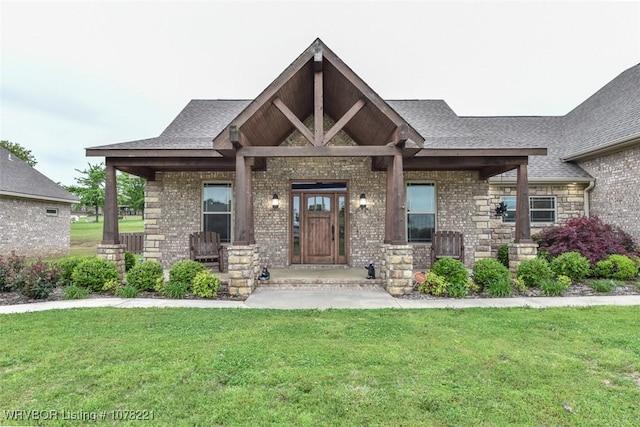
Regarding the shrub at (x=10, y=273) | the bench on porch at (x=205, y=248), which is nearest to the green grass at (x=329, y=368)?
the shrub at (x=10, y=273)

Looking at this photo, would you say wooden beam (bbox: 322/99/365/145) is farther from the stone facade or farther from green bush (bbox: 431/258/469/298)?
the stone facade

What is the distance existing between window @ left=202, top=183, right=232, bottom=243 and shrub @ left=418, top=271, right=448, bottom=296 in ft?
18.7

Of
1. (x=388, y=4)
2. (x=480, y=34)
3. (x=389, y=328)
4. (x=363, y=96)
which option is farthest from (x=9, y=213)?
(x=480, y=34)

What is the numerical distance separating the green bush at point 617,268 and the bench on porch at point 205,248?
909cm

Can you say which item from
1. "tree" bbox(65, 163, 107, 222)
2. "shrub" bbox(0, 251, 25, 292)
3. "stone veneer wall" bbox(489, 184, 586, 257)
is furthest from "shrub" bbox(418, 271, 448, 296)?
"tree" bbox(65, 163, 107, 222)

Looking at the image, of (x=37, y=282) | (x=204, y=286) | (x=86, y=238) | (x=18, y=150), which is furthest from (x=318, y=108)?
(x=18, y=150)

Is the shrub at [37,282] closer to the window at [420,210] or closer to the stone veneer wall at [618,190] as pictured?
the window at [420,210]

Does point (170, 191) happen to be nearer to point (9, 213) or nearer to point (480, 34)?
point (9, 213)

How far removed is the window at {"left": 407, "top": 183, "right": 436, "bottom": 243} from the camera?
30.6ft

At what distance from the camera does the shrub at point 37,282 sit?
5.70 meters

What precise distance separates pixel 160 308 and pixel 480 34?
2023 centimetres

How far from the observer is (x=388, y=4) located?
14180 millimetres

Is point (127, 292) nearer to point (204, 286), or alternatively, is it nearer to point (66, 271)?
point (204, 286)

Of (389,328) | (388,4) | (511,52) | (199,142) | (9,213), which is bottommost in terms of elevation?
(389,328)
